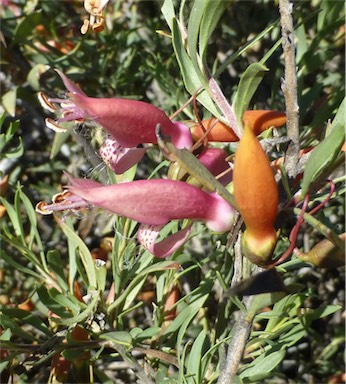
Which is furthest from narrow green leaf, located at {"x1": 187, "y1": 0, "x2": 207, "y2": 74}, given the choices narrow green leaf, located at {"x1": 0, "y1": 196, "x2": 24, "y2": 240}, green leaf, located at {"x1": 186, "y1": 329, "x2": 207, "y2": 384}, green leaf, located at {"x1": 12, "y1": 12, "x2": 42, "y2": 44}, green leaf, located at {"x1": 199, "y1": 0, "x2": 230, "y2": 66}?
green leaf, located at {"x1": 12, "y1": 12, "x2": 42, "y2": 44}

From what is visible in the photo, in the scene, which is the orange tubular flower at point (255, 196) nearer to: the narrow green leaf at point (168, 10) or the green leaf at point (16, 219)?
the narrow green leaf at point (168, 10)

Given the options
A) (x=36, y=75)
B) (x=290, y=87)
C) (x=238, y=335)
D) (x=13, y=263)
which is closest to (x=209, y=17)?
(x=290, y=87)

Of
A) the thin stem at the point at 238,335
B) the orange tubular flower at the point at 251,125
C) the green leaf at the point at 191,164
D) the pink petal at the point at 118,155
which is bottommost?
the thin stem at the point at 238,335

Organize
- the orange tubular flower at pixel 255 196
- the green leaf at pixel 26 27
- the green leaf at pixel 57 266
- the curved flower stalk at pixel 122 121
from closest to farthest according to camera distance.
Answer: the orange tubular flower at pixel 255 196 < the curved flower stalk at pixel 122 121 < the green leaf at pixel 57 266 < the green leaf at pixel 26 27

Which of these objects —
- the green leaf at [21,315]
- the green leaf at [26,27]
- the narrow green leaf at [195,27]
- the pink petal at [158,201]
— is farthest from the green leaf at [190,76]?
the green leaf at [26,27]

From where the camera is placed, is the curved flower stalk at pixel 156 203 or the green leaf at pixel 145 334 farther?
the green leaf at pixel 145 334

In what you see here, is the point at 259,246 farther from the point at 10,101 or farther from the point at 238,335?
the point at 10,101

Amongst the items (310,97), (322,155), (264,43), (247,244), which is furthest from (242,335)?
(264,43)
